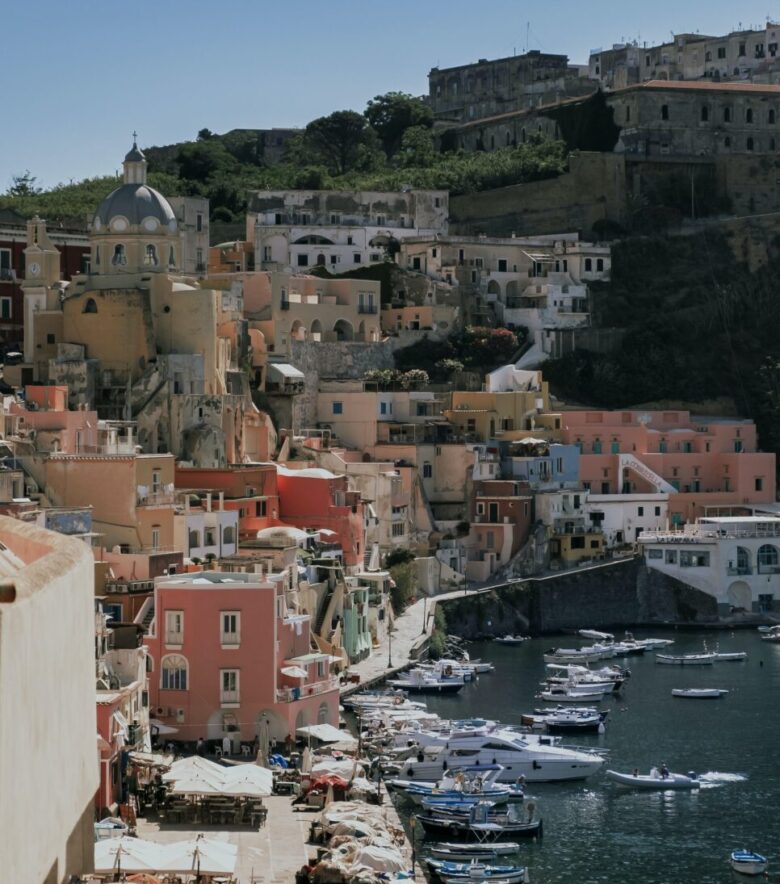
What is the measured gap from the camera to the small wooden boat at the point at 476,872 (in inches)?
1398

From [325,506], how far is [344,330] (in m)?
16.2

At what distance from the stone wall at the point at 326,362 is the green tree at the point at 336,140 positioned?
21.7m

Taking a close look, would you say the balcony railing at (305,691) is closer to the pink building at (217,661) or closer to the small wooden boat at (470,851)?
the pink building at (217,661)

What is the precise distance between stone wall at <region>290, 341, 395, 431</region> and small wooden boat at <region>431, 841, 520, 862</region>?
34400 millimetres

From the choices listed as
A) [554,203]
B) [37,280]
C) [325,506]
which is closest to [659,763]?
[325,506]

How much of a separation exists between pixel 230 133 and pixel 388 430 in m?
34.2

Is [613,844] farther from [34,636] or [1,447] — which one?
[34,636]

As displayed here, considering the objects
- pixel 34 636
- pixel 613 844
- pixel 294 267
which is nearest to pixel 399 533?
pixel 294 267

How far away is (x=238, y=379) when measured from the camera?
67.2 m

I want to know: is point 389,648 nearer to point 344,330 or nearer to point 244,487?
point 244,487

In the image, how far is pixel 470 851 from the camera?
124ft

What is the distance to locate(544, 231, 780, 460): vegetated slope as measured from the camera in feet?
265

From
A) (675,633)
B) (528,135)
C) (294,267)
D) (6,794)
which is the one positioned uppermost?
(528,135)

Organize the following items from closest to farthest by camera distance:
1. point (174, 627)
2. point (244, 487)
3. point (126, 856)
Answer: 1. point (126, 856)
2. point (174, 627)
3. point (244, 487)
